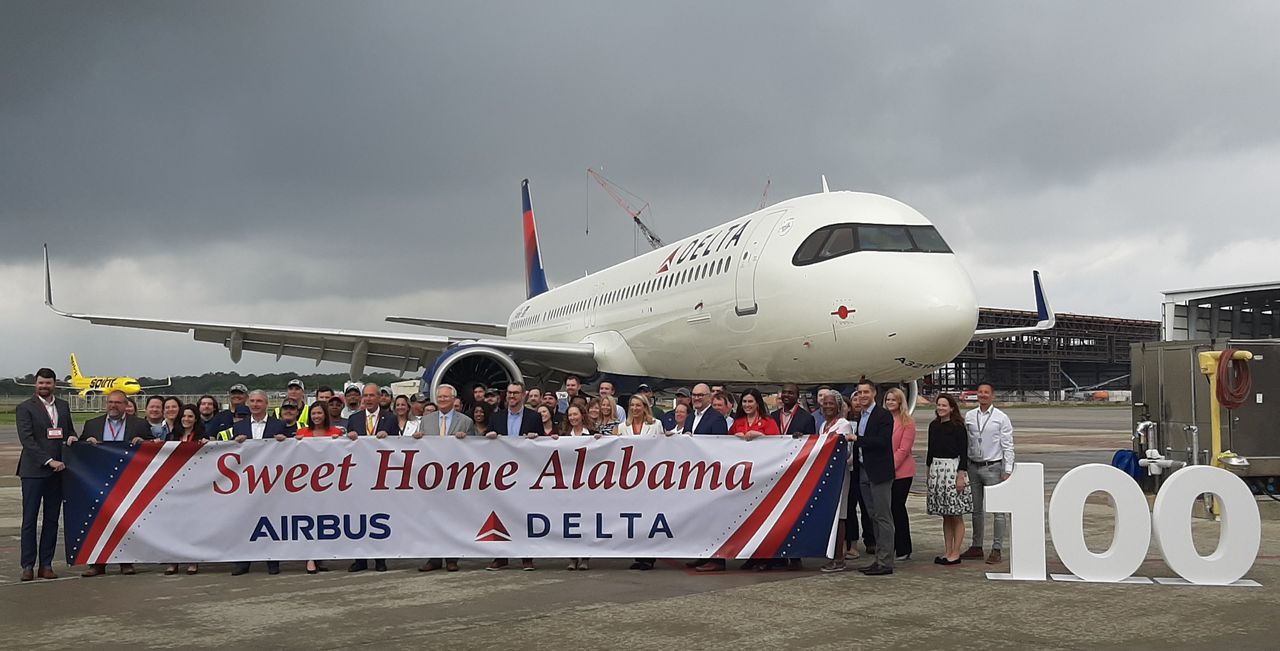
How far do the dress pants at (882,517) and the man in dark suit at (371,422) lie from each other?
393cm

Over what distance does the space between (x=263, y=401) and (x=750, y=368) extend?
7120 mm

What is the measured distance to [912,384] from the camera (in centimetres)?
1614

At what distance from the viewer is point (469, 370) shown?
17.4 m

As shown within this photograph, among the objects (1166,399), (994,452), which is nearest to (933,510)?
(994,452)

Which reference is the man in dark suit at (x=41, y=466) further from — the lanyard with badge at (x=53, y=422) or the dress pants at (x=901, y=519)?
the dress pants at (x=901, y=519)

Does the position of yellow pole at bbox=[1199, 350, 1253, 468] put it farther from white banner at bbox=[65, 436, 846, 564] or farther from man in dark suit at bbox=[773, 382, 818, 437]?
white banner at bbox=[65, 436, 846, 564]

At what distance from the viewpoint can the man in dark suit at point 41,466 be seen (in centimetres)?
792

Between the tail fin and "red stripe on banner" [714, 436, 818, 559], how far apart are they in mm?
24190

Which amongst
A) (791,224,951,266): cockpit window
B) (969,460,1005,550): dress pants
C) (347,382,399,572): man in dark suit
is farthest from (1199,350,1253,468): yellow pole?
(347,382,399,572): man in dark suit

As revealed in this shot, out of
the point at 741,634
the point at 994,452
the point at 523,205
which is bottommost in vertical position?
the point at 741,634

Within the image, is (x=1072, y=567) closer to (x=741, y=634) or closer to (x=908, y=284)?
(x=741, y=634)

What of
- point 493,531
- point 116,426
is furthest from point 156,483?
point 493,531

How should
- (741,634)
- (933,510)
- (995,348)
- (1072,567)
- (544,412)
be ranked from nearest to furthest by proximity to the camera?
(741,634) → (1072,567) → (933,510) → (544,412) → (995,348)

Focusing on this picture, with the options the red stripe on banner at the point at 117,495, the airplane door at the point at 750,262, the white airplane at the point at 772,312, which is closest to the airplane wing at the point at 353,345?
the white airplane at the point at 772,312
